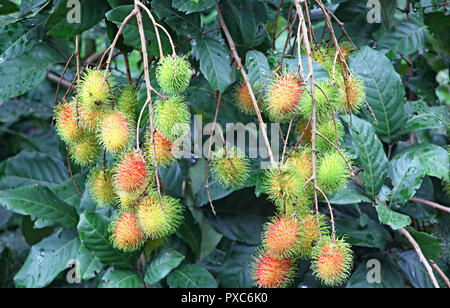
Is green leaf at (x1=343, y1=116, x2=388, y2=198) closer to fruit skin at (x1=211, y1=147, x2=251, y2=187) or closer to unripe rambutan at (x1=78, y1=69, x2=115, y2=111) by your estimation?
fruit skin at (x1=211, y1=147, x2=251, y2=187)

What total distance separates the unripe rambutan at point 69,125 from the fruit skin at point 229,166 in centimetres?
30

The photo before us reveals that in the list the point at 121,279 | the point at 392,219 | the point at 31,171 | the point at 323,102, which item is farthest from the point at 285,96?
the point at 31,171

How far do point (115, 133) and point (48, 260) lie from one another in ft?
1.95

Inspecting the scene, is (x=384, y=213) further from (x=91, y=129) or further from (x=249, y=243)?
(x=91, y=129)

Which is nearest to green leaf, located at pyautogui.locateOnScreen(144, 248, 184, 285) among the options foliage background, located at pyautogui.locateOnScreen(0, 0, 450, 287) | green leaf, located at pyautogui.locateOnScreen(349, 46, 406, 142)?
foliage background, located at pyautogui.locateOnScreen(0, 0, 450, 287)

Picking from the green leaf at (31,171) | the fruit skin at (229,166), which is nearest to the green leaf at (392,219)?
the fruit skin at (229,166)

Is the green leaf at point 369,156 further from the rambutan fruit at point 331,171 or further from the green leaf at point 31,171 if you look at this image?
the green leaf at point 31,171

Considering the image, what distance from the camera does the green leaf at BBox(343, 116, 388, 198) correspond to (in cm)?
122

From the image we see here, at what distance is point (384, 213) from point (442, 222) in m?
0.37

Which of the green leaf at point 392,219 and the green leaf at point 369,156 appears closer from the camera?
the green leaf at point 392,219

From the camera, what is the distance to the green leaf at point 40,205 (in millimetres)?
1304

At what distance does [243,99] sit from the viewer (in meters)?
1.14

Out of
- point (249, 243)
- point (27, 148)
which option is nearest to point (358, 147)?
point (249, 243)

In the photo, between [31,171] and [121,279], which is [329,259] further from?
[31,171]
